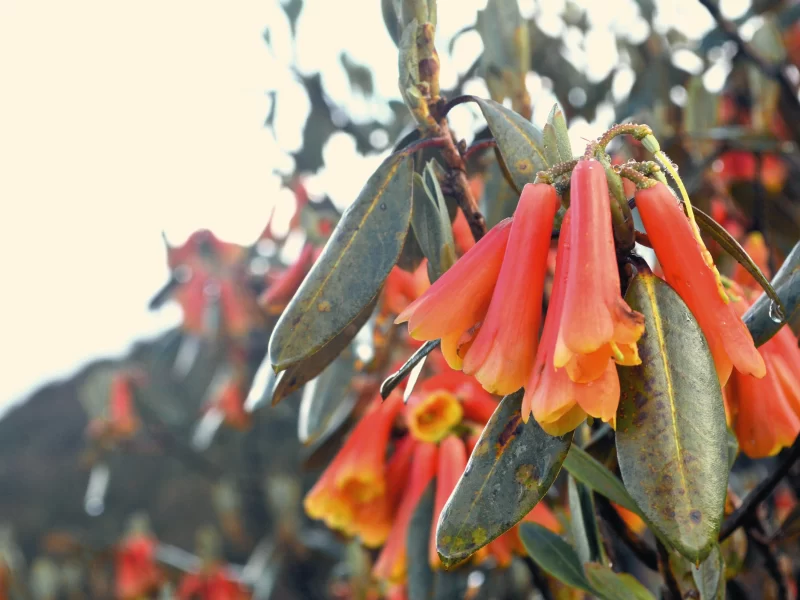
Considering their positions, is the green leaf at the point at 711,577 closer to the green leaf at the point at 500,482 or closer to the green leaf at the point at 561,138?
the green leaf at the point at 500,482

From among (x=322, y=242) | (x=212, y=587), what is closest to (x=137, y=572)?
(x=212, y=587)

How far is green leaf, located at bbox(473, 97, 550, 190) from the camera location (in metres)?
0.51

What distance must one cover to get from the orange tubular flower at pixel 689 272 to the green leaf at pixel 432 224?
15 centimetres

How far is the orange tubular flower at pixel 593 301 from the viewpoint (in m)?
0.38

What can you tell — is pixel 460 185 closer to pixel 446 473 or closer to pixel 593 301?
pixel 593 301

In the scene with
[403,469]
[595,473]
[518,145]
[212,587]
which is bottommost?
[212,587]

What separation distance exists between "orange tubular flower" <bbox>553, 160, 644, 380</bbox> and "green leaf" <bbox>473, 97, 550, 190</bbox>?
0.09 metres

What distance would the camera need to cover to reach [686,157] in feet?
4.01

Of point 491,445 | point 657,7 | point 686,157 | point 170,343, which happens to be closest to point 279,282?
point 491,445

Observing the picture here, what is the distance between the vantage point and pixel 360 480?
842mm

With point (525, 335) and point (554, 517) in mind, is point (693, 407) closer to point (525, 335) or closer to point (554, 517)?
point (525, 335)

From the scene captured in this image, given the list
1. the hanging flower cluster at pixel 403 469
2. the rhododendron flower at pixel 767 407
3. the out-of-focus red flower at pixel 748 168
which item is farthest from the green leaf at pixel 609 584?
the out-of-focus red flower at pixel 748 168

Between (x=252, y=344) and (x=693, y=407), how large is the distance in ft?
5.28

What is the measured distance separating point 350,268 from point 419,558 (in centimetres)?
41
